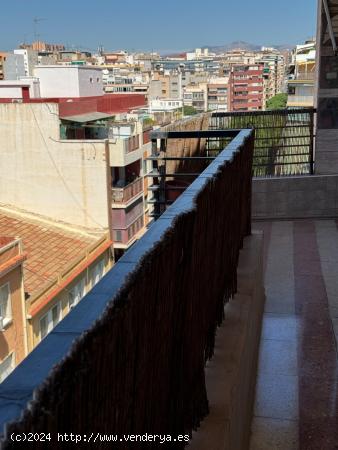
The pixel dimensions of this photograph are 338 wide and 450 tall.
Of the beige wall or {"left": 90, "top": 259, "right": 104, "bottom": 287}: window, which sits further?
{"left": 90, "top": 259, "right": 104, "bottom": 287}: window

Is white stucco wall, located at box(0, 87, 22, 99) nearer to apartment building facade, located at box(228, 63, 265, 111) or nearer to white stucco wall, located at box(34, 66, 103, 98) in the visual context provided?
white stucco wall, located at box(34, 66, 103, 98)

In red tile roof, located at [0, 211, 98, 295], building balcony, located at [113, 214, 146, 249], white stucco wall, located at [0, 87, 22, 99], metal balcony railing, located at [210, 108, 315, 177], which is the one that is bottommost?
building balcony, located at [113, 214, 146, 249]

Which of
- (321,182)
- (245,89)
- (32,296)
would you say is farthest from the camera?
(245,89)

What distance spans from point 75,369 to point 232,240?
2.69m

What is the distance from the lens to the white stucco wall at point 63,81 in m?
44.6

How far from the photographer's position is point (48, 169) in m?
30.8

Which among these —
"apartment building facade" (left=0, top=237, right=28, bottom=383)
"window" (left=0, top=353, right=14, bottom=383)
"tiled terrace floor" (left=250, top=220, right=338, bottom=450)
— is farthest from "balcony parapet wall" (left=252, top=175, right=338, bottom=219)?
"window" (left=0, top=353, right=14, bottom=383)

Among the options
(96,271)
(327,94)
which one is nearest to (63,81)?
(96,271)

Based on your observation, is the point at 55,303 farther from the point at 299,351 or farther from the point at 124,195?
the point at 299,351

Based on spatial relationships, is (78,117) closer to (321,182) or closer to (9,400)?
(321,182)

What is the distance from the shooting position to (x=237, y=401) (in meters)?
2.64

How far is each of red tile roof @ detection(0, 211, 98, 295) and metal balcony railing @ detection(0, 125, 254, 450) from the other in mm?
20338

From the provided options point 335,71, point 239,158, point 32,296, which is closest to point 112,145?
point 32,296

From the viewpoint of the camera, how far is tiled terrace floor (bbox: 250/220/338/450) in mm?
3141
